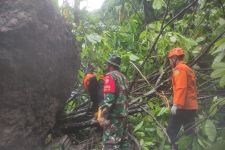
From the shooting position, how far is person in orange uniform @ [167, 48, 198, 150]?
491cm

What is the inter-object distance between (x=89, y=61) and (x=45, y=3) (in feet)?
5.15

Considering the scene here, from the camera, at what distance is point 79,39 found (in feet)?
18.5

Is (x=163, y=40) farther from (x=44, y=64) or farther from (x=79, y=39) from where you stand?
(x=44, y=64)

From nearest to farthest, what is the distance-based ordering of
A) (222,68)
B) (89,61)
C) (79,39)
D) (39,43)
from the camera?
(222,68) → (39,43) → (79,39) → (89,61)

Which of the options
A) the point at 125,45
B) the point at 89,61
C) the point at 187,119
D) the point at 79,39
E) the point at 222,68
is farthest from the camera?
the point at 125,45

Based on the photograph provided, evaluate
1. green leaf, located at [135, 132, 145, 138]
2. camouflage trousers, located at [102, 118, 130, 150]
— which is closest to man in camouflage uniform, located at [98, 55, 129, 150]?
camouflage trousers, located at [102, 118, 130, 150]

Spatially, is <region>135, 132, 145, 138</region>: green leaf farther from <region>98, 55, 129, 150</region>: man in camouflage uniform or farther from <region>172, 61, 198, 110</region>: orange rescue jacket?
<region>172, 61, 198, 110</region>: orange rescue jacket

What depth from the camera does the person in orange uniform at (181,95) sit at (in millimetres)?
4914

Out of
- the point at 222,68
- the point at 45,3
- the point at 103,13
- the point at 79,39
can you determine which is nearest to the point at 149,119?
the point at 79,39

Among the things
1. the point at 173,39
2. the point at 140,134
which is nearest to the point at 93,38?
the point at 173,39

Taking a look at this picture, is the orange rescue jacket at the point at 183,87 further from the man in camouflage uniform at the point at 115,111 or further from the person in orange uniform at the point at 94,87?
the person in orange uniform at the point at 94,87

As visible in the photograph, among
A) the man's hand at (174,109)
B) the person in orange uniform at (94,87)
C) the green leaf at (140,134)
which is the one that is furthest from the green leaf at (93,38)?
the green leaf at (140,134)

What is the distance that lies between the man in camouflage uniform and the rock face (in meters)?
0.74

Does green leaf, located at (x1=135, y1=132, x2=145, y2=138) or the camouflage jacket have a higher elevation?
the camouflage jacket
